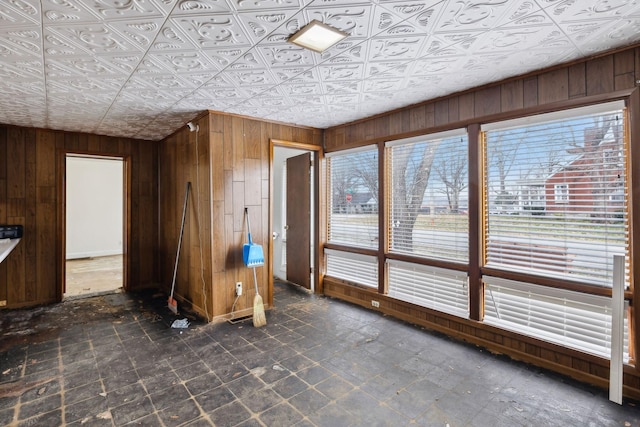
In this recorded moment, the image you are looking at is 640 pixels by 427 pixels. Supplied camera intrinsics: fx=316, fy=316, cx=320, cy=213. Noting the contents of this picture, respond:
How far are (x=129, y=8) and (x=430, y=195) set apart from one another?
3.03 meters

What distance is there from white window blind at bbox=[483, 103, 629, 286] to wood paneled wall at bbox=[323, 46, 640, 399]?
0.10 metres

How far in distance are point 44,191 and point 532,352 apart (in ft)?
20.2

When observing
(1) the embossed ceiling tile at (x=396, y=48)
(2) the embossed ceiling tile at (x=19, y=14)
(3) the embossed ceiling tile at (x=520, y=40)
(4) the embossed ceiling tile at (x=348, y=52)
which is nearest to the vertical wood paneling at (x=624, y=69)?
(3) the embossed ceiling tile at (x=520, y=40)

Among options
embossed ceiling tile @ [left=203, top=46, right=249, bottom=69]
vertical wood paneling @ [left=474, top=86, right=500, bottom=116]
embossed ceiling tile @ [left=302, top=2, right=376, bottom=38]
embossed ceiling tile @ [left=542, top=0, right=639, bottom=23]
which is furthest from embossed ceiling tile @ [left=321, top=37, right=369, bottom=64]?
vertical wood paneling @ [left=474, top=86, right=500, bottom=116]

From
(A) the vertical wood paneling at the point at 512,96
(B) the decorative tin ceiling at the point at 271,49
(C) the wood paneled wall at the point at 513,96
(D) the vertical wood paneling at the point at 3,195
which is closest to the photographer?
(B) the decorative tin ceiling at the point at 271,49

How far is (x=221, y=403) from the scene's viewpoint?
2184 millimetres

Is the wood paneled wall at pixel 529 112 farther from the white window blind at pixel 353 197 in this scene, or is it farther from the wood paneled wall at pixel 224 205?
the wood paneled wall at pixel 224 205

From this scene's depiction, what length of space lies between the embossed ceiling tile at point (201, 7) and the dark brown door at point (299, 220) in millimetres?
3083

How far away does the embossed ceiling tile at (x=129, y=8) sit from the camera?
168 centimetres

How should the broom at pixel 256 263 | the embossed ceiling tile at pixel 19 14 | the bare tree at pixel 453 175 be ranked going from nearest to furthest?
the embossed ceiling tile at pixel 19 14
the bare tree at pixel 453 175
the broom at pixel 256 263

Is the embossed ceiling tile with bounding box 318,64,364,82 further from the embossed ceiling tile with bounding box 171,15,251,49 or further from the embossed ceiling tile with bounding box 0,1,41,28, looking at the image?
the embossed ceiling tile with bounding box 0,1,41,28

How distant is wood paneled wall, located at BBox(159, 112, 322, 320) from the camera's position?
12.0ft

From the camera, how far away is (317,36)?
205cm

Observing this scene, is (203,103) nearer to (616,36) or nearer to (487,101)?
(487,101)
